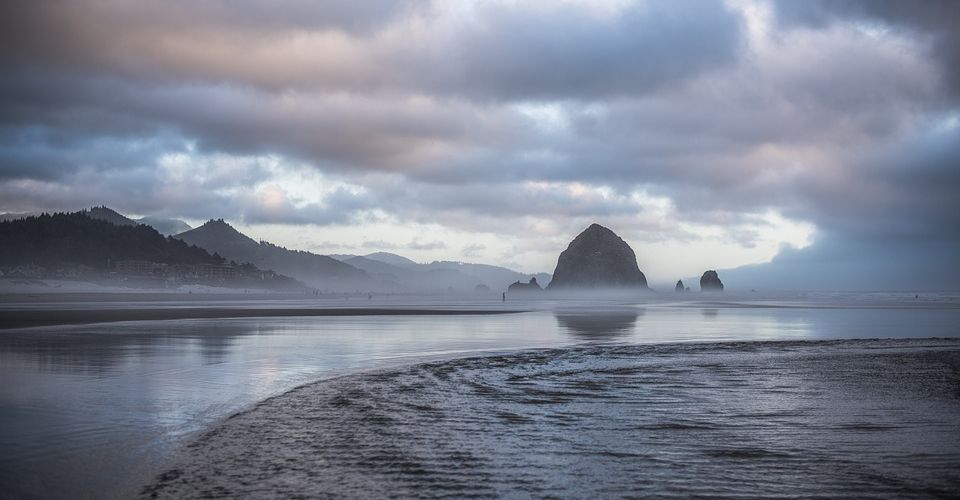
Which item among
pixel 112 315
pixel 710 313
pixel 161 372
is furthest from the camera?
pixel 710 313

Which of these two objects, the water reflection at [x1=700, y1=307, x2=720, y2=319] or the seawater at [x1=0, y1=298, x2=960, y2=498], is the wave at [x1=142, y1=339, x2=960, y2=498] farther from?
the water reflection at [x1=700, y1=307, x2=720, y2=319]

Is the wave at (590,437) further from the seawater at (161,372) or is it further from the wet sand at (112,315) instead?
the wet sand at (112,315)

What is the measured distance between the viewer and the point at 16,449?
970 cm

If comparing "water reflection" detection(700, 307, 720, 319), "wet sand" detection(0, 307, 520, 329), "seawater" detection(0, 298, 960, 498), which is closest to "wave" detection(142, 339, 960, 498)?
"seawater" detection(0, 298, 960, 498)

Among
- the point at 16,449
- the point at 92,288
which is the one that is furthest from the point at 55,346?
the point at 92,288

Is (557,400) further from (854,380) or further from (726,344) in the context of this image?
(726,344)

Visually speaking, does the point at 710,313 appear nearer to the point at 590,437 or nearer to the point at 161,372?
the point at 161,372

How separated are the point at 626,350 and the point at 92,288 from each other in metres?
171

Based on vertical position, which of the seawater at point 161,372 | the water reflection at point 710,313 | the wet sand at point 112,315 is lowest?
the water reflection at point 710,313

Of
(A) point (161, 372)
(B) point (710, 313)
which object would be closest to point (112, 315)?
(A) point (161, 372)

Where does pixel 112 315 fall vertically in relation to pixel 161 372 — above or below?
above

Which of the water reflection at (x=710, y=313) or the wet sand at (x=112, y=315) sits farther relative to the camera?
the water reflection at (x=710, y=313)

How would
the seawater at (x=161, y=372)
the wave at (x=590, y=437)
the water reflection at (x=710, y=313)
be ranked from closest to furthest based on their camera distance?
the wave at (x=590, y=437)
the seawater at (x=161, y=372)
the water reflection at (x=710, y=313)

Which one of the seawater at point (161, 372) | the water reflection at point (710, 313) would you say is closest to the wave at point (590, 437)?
the seawater at point (161, 372)
